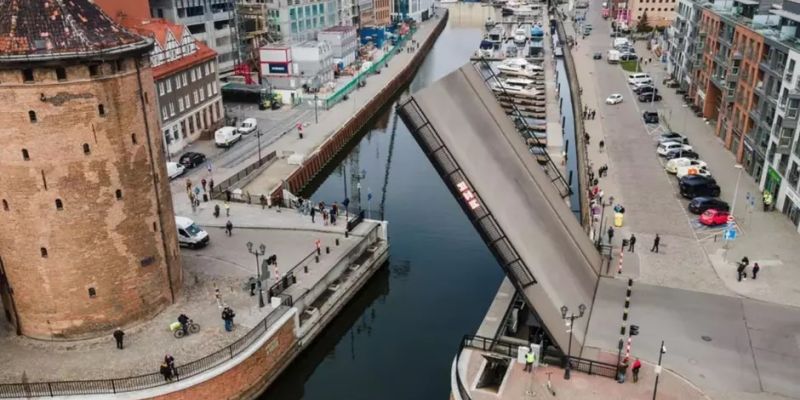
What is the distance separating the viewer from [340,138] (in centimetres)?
6241

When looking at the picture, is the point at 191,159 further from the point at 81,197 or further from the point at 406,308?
the point at 81,197

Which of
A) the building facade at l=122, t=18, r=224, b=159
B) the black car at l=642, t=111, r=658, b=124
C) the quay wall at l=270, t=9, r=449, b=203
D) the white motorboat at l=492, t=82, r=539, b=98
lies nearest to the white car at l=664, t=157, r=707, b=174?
the black car at l=642, t=111, r=658, b=124

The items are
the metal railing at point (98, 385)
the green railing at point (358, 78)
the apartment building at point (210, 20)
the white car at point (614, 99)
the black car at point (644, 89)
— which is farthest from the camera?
the apartment building at point (210, 20)

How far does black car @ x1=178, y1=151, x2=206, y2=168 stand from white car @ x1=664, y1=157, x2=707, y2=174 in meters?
37.8

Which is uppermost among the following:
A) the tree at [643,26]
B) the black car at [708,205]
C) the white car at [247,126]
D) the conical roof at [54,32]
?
the conical roof at [54,32]

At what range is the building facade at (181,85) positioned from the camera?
2137 inches

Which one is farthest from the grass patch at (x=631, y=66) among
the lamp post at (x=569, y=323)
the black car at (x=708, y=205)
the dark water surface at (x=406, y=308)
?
the lamp post at (x=569, y=323)

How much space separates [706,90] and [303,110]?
42664 mm

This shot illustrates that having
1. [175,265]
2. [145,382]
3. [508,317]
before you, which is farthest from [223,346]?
[508,317]

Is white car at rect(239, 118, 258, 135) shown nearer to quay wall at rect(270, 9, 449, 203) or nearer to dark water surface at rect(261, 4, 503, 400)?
quay wall at rect(270, 9, 449, 203)

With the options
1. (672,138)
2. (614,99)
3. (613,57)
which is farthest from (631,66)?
(672,138)

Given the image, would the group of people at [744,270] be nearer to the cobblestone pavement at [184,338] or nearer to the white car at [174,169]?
the cobblestone pavement at [184,338]

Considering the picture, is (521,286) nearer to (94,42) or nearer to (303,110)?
(94,42)

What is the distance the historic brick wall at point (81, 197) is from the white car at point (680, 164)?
124 feet
